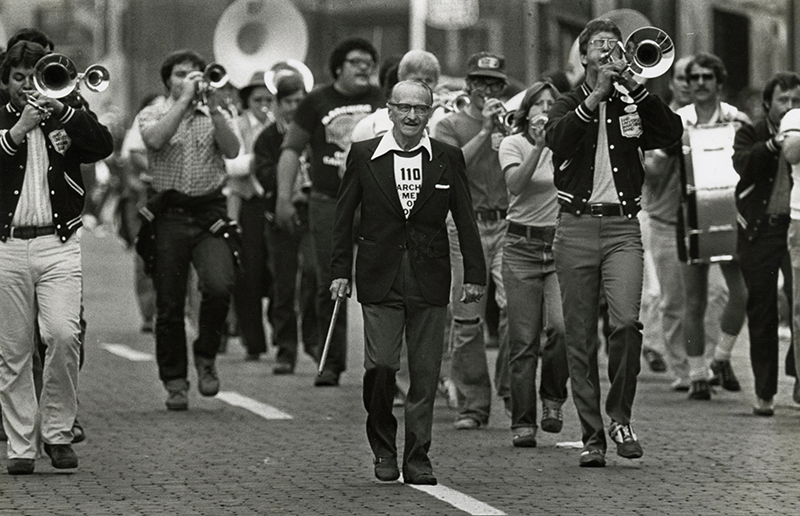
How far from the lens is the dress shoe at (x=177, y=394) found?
12789mm

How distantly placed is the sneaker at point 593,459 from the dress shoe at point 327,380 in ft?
13.8

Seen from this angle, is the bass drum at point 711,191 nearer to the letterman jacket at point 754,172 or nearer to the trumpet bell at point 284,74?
the letterman jacket at point 754,172

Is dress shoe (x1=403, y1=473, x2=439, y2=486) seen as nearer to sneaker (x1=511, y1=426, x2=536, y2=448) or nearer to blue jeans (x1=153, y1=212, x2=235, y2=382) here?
sneaker (x1=511, y1=426, x2=536, y2=448)

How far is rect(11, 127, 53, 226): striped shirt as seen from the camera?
10086 millimetres

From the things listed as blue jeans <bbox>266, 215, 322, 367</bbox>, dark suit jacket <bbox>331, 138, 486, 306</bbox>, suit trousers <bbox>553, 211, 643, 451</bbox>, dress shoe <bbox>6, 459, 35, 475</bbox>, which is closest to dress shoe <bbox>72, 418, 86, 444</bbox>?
dress shoe <bbox>6, 459, 35, 475</bbox>

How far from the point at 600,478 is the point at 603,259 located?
1.18 metres

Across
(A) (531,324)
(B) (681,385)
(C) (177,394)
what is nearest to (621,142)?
(A) (531,324)

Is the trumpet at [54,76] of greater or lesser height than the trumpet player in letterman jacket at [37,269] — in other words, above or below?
above

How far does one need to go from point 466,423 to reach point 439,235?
2242mm

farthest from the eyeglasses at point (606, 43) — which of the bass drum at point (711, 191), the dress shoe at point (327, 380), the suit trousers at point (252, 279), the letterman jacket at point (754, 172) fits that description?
the suit trousers at point (252, 279)

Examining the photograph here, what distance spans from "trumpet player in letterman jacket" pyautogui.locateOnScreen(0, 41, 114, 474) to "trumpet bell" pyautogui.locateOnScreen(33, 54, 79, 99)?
5cm

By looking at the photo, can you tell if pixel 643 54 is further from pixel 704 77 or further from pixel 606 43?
pixel 704 77

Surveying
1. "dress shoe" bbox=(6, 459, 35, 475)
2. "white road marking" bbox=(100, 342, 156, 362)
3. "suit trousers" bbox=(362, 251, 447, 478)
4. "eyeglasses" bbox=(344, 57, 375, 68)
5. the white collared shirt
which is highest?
"eyeglasses" bbox=(344, 57, 375, 68)

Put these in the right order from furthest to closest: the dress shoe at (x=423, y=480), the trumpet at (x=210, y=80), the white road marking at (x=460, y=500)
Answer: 1. the trumpet at (x=210, y=80)
2. the dress shoe at (x=423, y=480)
3. the white road marking at (x=460, y=500)
